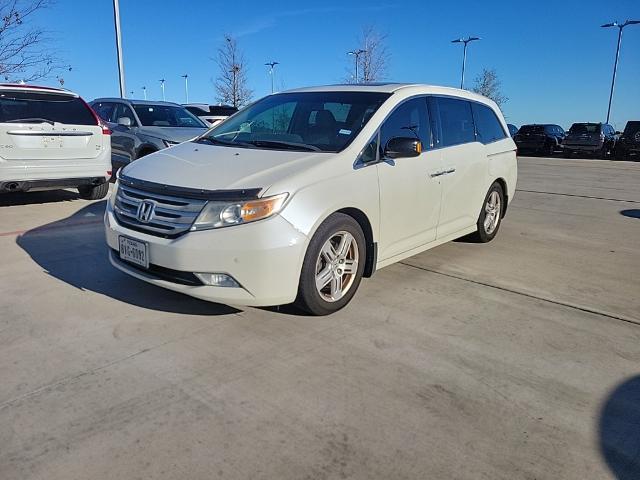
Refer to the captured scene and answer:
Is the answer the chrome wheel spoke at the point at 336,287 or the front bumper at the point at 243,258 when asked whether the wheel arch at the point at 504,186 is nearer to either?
the chrome wheel spoke at the point at 336,287

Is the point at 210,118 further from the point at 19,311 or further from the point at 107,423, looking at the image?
the point at 107,423

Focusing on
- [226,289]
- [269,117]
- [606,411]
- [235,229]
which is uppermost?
[269,117]

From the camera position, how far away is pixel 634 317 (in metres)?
3.94

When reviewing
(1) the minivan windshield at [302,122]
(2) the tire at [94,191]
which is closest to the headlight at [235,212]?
(1) the minivan windshield at [302,122]

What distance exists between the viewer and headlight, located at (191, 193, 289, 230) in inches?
127

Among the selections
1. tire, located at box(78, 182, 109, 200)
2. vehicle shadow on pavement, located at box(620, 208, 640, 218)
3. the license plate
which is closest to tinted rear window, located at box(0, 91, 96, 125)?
tire, located at box(78, 182, 109, 200)

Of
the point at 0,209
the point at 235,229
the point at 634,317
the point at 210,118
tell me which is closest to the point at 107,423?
the point at 235,229

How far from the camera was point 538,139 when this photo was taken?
24.8m

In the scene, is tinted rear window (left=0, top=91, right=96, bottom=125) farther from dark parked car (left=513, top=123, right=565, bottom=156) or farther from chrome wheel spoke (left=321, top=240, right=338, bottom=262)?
dark parked car (left=513, top=123, right=565, bottom=156)

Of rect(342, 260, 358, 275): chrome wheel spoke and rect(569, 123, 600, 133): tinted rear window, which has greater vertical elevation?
rect(569, 123, 600, 133): tinted rear window

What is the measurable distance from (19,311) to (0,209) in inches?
166

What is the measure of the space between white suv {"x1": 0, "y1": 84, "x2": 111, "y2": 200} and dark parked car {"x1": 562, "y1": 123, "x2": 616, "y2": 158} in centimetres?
2231

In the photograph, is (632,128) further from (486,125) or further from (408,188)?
(408,188)

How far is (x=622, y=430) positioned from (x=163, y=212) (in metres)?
2.88
